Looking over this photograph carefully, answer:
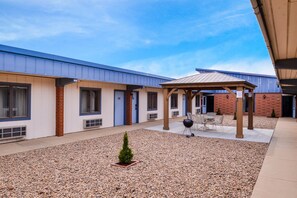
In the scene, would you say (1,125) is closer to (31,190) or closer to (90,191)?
(31,190)

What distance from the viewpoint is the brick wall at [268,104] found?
20.9 m

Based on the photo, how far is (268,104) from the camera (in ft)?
70.0

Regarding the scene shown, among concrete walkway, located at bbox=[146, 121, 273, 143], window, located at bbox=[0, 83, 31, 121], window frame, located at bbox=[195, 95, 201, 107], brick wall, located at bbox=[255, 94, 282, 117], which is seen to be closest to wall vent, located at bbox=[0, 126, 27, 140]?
window, located at bbox=[0, 83, 31, 121]

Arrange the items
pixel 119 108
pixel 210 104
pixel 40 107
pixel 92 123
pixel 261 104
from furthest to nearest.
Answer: pixel 210 104 → pixel 261 104 → pixel 119 108 → pixel 92 123 → pixel 40 107

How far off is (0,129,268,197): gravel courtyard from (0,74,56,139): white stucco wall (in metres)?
2.05

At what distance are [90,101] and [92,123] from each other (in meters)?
1.13

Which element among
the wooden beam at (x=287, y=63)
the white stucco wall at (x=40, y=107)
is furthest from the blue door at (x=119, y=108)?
the wooden beam at (x=287, y=63)

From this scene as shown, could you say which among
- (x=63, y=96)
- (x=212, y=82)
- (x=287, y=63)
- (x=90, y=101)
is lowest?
(x=90, y=101)

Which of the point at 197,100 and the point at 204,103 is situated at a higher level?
the point at 197,100

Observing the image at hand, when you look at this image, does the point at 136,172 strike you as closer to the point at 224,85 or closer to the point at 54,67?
the point at 54,67

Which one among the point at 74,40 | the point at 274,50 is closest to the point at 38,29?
the point at 74,40

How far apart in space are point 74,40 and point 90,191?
2464 centimetres

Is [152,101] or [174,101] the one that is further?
[174,101]

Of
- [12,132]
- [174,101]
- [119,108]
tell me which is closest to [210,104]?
[174,101]
